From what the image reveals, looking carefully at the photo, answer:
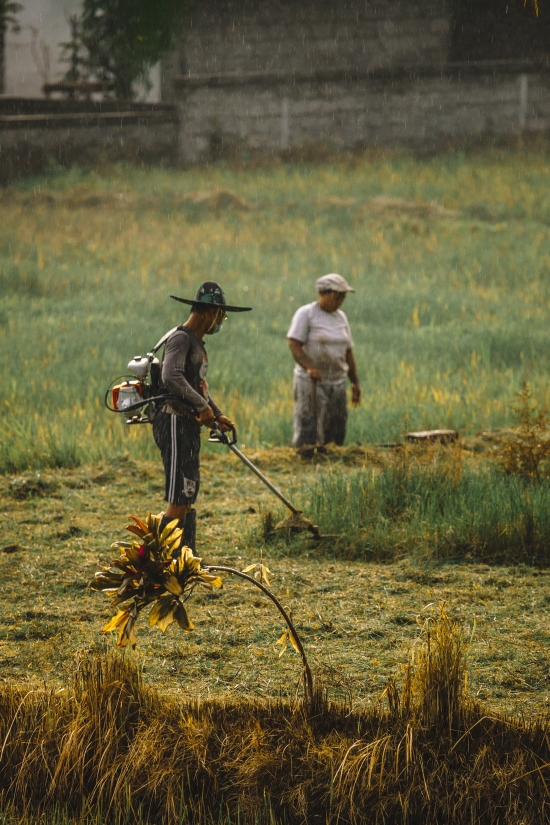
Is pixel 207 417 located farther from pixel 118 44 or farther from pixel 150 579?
pixel 118 44

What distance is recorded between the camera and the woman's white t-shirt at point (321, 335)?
8109mm

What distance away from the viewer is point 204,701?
13.5 ft

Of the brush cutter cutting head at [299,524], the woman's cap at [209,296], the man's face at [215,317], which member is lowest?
the brush cutter cutting head at [299,524]

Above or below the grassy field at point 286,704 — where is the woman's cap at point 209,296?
above

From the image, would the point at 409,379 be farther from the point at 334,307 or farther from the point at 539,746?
the point at 539,746

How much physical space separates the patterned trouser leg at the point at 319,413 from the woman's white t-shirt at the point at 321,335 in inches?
6.2

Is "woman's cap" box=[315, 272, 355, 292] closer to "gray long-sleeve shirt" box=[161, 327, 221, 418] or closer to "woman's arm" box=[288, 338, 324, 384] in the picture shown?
"woman's arm" box=[288, 338, 324, 384]

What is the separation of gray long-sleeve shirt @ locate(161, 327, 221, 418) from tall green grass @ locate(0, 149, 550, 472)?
3.32m

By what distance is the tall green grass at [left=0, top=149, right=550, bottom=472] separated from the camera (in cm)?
1009

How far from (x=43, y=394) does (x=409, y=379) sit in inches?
134

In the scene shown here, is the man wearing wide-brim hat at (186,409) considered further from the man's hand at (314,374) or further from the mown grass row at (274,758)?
the man's hand at (314,374)

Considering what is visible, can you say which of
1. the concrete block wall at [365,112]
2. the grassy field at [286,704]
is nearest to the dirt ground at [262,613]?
→ the grassy field at [286,704]

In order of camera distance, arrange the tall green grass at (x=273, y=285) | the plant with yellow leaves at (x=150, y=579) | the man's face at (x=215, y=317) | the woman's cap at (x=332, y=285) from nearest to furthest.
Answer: the plant with yellow leaves at (x=150, y=579), the man's face at (x=215, y=317), the woman's cap at (x=332, y=285), the tall green grass at (x=273, y=285)

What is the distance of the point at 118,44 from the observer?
61.4 feet
